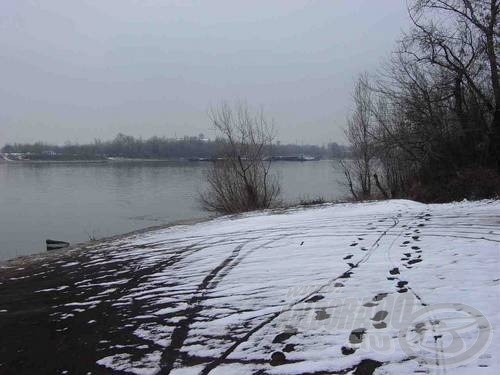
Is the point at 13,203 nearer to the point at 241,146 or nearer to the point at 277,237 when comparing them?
the point at 241,146

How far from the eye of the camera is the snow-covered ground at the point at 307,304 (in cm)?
384

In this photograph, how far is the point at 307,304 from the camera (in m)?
5.15

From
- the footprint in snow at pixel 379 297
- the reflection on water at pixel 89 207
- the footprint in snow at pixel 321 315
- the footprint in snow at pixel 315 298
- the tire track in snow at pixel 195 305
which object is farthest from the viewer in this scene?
the reflection on water at pixel 89 207

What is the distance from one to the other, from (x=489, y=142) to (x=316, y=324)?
53.9 ft

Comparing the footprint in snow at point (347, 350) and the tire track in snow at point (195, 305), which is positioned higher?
the footprint in snow at point (347, 350)

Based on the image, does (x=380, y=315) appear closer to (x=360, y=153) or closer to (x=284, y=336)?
(x=284, y=336)

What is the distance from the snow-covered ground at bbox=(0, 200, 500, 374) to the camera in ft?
12.6

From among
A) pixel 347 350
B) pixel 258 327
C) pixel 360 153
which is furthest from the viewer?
pixel 360 153

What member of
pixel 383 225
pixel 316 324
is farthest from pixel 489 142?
pixel 316 324

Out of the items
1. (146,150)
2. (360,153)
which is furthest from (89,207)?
(146,150)

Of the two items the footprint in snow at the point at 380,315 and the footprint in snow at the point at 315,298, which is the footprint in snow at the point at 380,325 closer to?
the footprint in snow at the point at 380,315

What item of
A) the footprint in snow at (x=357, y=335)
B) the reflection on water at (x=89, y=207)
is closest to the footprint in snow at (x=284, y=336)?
the footprint in snow at (x=357, y=335)

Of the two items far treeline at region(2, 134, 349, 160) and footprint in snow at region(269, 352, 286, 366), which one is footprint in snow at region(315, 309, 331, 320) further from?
far treeline at region(2, 134, 349, 160)

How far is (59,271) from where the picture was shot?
967cm
